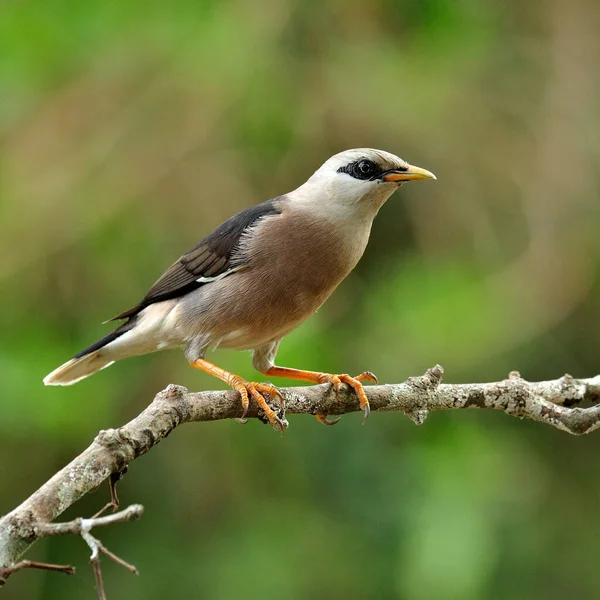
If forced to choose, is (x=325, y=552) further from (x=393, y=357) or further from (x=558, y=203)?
(x=558, y=203)

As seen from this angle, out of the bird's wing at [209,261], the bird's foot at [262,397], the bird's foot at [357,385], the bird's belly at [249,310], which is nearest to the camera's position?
the bird's foot at [262,397]

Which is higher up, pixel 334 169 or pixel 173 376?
pixel 334 169

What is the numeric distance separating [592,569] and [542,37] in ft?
13.5

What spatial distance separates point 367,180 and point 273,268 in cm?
63

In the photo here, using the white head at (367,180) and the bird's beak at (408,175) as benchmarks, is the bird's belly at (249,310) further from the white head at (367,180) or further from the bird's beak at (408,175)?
the bird's beak at (408,175)

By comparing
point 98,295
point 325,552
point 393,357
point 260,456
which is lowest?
point 325,552

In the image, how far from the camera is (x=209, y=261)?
4.52 metres

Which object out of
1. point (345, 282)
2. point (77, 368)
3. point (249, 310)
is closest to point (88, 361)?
point (77, 368)

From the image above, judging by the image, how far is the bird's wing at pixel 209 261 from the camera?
175 inches

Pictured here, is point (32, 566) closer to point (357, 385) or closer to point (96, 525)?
point (96, 525)

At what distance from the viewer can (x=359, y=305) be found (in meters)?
6.12

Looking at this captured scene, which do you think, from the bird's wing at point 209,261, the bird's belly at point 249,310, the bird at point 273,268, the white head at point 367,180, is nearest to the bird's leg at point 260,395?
the bird at point 273,268

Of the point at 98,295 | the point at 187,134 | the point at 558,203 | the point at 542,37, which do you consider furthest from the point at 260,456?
the point at 542,37

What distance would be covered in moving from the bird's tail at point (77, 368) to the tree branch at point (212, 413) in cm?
151
